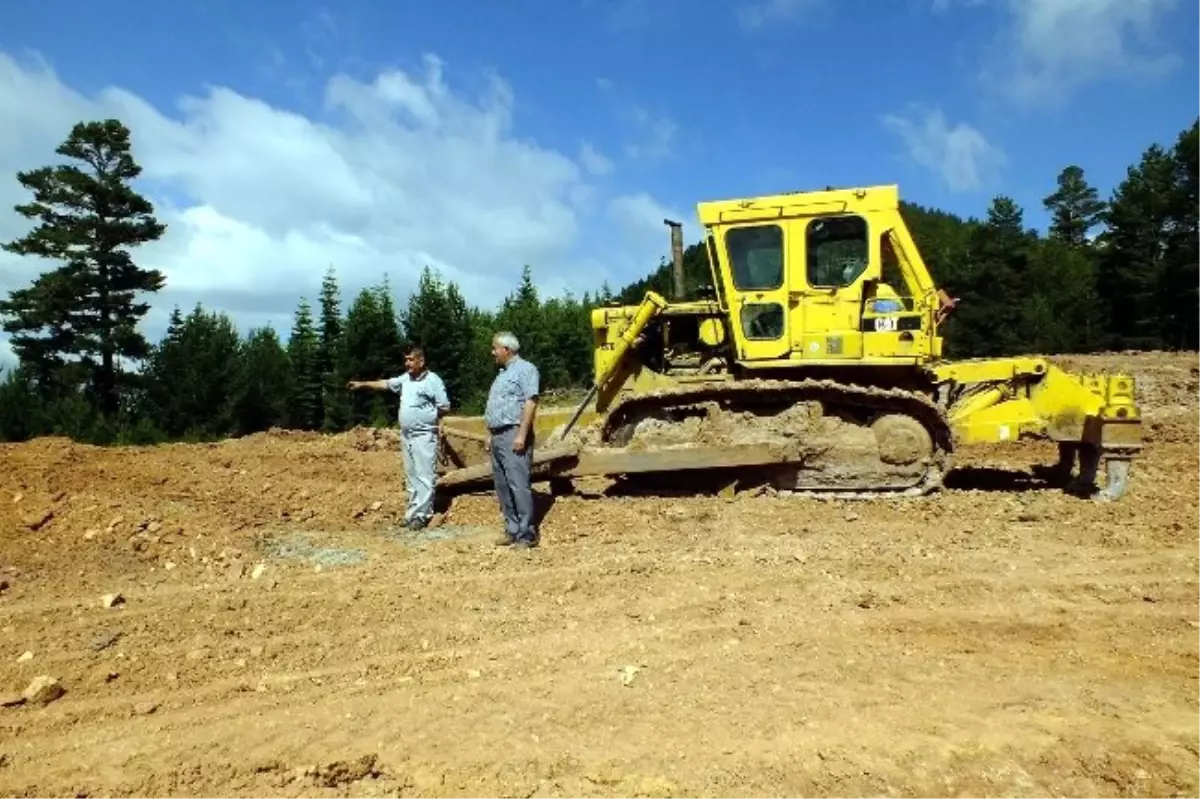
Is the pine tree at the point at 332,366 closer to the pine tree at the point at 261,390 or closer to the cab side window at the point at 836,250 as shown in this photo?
the pine tree at the point at 261,390

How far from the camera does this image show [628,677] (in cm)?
455

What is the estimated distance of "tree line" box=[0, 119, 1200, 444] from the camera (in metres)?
28.7

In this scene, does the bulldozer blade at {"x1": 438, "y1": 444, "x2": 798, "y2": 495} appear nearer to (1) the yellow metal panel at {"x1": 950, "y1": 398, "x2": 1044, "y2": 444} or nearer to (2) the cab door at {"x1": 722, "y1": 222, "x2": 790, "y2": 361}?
(2) the cab door at {"x1": 722, "y1": 222, "x2": 790, "y2": 361}

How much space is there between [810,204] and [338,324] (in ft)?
108

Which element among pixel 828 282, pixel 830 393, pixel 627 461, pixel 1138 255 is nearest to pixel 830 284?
pixel 828 282

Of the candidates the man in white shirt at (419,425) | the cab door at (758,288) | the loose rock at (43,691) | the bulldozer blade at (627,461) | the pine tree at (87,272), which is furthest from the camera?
the pine tree at (87,272)

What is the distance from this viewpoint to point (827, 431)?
898 centimetres

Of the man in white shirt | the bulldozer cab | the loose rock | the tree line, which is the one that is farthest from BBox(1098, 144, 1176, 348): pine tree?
the loose rock

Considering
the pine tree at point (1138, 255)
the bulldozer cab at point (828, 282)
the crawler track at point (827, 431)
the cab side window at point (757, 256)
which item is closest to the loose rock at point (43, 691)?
the crawler track at point (827, 431)

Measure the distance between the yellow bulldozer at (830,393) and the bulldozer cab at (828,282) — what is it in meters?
0.01

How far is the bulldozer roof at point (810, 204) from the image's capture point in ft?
29.8

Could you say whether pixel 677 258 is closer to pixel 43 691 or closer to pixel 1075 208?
pixel 43 691

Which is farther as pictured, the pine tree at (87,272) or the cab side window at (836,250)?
the pine tree at (87,272)

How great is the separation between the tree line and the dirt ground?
7578mm
